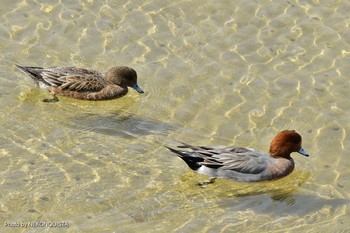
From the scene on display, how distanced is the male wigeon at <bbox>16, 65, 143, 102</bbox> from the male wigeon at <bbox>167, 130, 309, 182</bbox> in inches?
72.2

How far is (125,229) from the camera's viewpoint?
8.95 m

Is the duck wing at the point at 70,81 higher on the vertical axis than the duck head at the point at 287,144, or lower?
lower

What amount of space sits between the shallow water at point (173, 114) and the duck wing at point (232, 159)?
0.22 metres

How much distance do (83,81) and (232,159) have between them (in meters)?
2.55

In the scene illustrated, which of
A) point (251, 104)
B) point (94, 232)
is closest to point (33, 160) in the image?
point (94, 232)

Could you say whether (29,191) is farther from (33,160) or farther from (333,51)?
(333,51)

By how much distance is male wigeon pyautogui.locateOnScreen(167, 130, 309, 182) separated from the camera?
9898 millimetres

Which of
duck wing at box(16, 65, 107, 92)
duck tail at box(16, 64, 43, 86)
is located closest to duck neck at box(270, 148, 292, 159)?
duck wing at box(16, 65, 107, 92)

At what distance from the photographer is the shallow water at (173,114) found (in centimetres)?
930

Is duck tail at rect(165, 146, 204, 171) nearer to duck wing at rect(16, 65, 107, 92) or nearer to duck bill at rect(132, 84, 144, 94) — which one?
duck bill at rect(132, 84, 144, 94)

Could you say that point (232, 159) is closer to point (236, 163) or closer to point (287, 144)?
point (236, 163)

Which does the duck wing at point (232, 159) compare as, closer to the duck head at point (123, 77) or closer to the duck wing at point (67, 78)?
the duck head at point (123, 77)

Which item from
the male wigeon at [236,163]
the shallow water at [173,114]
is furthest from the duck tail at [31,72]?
the male wigeon at [236,163]

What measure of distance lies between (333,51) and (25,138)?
4.78 m
